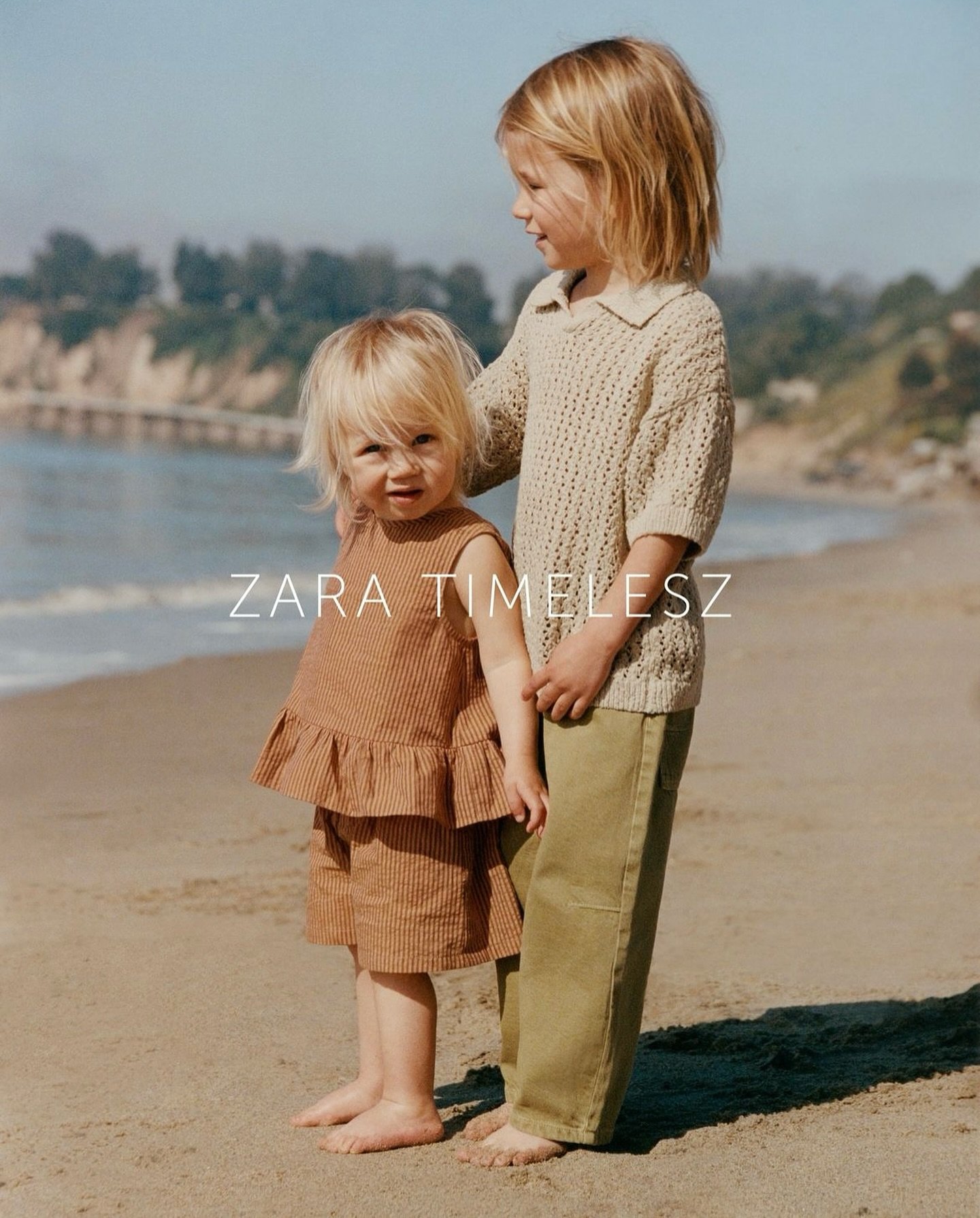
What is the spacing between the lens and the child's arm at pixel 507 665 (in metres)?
2.10

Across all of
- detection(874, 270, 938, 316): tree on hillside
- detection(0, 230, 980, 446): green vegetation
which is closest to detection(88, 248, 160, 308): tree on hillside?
detection(0, 230, 980, 446): green vegetation

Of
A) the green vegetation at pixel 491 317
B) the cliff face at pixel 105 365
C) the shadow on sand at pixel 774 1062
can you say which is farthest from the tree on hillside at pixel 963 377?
the shadow on sand at pixel 774 1062

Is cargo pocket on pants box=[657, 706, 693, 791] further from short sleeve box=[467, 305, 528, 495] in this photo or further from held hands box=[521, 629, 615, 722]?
short sleeve box=[467, 305, 528, 495]

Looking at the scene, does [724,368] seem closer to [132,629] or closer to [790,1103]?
[790,1103]

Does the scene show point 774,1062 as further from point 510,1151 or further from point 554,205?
point 554,205

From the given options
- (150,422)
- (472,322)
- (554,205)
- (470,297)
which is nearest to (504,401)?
(554,205)

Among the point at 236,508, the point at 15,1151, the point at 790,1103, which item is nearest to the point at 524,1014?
the point at 790,1103

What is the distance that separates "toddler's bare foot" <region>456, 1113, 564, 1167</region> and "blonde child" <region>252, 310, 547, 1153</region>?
108mm

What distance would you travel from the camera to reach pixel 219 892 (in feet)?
11.3

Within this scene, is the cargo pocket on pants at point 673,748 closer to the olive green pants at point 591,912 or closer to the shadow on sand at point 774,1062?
the olive green pants at point 591,912

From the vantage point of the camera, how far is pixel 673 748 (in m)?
2.12

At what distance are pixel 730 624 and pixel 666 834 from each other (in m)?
6.19

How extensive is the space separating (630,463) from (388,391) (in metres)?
0.36

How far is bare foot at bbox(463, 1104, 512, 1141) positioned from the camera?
87.4 inches
